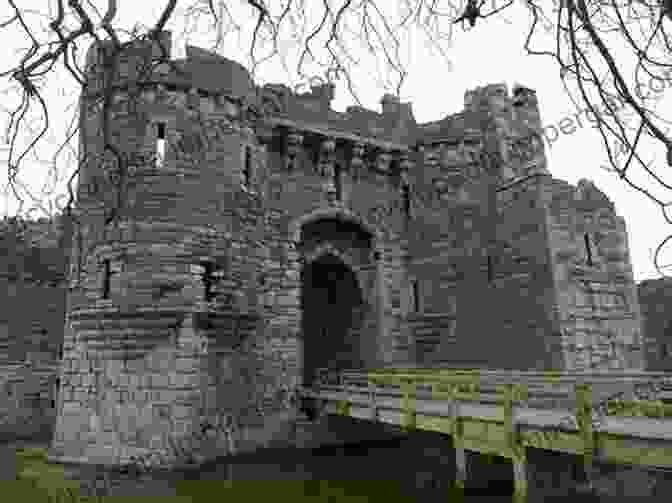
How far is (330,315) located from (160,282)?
525 centimetres

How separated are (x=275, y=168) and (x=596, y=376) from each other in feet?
22.1

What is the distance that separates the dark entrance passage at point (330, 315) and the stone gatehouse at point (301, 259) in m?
0.05

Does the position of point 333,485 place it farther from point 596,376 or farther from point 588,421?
point 588,421

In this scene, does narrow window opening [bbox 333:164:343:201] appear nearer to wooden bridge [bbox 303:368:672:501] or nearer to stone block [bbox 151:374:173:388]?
wooden bridge [bbox 303:368:672:501]

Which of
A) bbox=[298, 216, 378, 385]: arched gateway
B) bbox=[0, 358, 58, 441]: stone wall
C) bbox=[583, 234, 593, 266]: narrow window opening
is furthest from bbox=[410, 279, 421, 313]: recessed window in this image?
bbox=[0, 358, 58, 441]: stone wall

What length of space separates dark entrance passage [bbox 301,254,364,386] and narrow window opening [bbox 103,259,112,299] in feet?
14.3

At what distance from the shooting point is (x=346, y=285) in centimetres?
1180

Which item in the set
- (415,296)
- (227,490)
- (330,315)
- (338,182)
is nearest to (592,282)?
(415,296)

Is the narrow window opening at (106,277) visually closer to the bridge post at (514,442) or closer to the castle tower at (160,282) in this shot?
the castle tower at (160,282)

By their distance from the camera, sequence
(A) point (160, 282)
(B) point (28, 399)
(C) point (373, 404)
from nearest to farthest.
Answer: (C) point (373, 404)
(A) point (160, 282)
(B) point (28, 399)

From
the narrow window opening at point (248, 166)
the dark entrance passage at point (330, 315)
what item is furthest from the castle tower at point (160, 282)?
the dark entrance passage at point (330, 315)

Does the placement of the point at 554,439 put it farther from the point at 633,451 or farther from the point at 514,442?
the point at 633,451

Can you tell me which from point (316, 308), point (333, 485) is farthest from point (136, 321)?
point (316, 308)

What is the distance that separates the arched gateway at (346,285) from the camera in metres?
11.0
